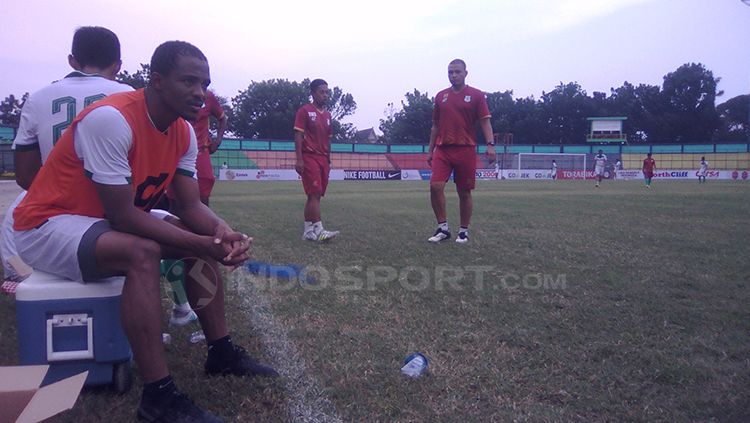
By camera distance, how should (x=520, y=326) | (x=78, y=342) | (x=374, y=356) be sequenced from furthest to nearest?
1. (x=520, y=326)
2. (x=374, y=356)
3. (x=78, y=342)

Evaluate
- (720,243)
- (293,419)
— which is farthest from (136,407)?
(720,243)

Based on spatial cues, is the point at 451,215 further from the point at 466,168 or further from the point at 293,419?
the point at 293,419

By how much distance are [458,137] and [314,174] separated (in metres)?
1.76

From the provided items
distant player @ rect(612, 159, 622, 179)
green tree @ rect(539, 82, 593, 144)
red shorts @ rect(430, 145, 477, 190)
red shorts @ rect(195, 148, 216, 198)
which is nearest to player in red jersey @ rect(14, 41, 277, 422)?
red shorts @ rect(195, 148, 216, 198)

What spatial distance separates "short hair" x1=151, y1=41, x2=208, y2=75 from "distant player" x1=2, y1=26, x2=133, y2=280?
874 mm

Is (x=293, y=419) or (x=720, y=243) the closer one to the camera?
(x=293, y=419)

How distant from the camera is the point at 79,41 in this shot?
3.20 metres

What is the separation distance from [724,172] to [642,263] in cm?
4533

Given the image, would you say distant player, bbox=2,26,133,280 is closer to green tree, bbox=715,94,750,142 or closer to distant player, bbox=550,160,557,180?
distant player, bbox=550,160,557,180

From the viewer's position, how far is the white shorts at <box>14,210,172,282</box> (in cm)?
220

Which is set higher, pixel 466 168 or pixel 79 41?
pixel 79 41

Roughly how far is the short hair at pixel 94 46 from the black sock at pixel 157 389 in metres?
1.99

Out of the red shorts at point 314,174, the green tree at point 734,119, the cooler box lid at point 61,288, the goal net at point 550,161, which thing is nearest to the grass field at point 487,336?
the cooler box lid at point 61,288

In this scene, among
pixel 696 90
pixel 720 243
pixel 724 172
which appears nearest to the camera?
pixel 720 243
